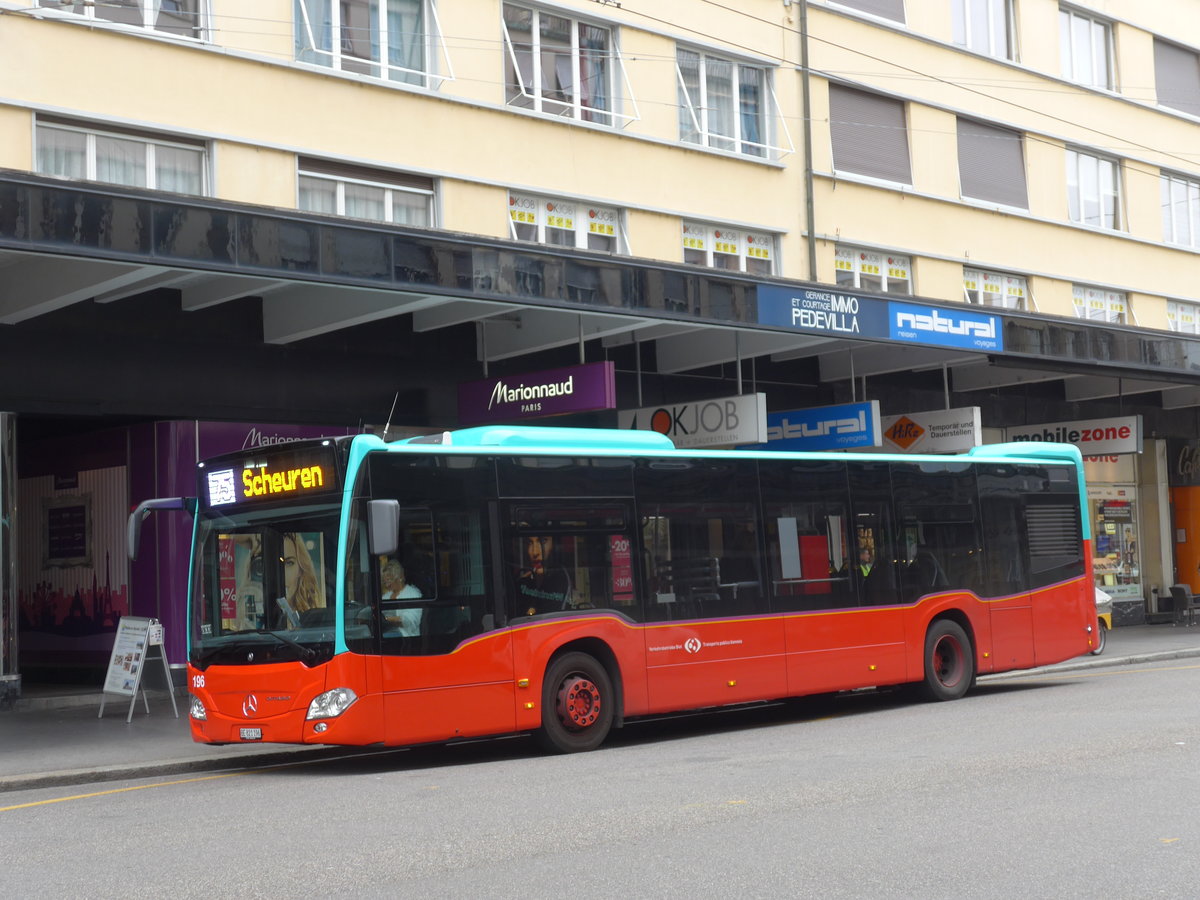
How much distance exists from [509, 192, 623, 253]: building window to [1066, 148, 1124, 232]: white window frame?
12372 mm

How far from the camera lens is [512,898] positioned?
644cm

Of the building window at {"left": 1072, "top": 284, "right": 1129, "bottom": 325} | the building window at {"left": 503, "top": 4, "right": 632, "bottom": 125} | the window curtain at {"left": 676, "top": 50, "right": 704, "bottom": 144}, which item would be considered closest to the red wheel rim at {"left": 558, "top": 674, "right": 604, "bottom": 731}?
the building window at {"left": 503, "top": 4, "right": 632, "bottom": 125}

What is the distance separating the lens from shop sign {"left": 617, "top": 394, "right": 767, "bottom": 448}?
19.7 meters

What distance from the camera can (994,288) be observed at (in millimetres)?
27688

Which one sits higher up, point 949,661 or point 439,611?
point 439,611

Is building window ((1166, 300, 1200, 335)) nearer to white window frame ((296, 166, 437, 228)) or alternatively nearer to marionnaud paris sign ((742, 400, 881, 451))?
marionnaud paris sign ((742, 400, 881, 451))

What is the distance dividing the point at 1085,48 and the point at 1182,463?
9.62 meters

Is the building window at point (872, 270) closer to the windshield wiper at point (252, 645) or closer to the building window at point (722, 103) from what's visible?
the building window at point (722, 103)

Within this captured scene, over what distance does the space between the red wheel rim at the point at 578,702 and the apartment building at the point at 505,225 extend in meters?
5.00

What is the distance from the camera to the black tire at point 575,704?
12484 mm

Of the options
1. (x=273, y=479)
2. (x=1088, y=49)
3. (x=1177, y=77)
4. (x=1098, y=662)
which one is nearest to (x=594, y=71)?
(x=273, y=479)

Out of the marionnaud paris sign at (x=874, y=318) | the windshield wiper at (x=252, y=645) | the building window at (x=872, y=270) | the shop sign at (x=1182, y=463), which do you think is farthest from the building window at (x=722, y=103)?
the shop sign at (x=1182, y=463)

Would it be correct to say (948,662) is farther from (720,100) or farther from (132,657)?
(720,100)

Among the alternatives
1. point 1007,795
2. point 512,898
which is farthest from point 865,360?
point 512,898
